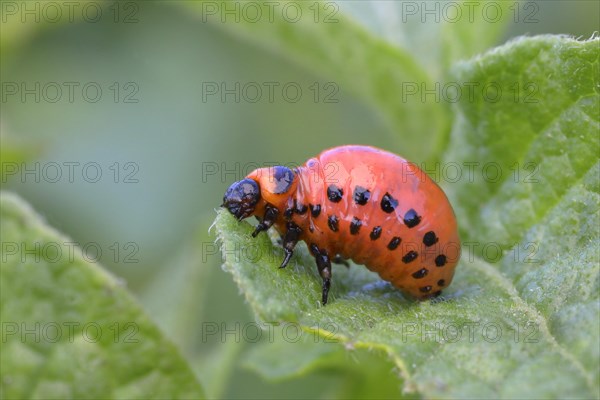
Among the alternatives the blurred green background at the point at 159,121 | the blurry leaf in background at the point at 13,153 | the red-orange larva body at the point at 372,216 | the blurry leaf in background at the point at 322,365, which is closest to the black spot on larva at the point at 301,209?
the red-orange larva body at the point at 372,216

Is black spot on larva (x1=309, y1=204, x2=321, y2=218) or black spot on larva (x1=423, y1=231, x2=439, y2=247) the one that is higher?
black spot on larva (x1=309, y1=204, x2=321, y2=218)

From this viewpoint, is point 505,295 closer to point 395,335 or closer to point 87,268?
point 395,335

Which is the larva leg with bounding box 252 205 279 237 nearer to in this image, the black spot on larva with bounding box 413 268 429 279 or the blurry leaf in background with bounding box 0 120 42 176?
the black spot on larva with bounding box 413 268 429 279

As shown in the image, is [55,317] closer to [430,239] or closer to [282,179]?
[282,179]

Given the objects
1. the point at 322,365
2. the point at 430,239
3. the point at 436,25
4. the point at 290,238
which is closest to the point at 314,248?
the point at 290,238

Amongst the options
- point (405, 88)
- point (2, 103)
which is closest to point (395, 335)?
point (405, 88)

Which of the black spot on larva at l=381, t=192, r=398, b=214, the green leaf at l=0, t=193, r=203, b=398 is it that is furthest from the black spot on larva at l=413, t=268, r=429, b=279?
the green leaf at l=0, t=193, r=203, b=398

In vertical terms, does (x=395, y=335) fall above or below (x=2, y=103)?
below
